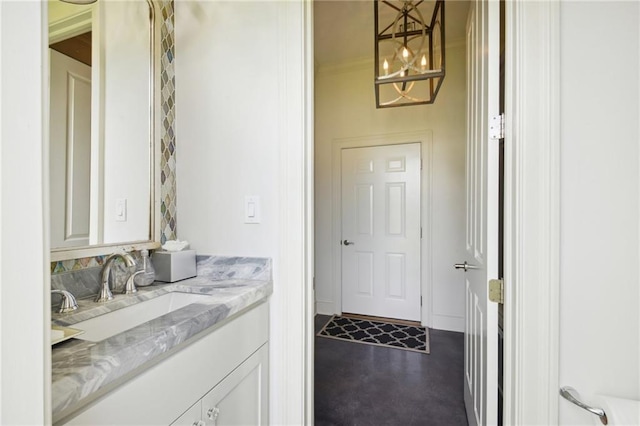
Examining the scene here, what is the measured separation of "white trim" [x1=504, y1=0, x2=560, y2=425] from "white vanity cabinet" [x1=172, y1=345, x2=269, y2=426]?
88 cm

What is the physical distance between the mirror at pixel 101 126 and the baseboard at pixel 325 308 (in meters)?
2.43

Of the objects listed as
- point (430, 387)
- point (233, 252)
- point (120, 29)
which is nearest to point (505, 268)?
point (233, 252)

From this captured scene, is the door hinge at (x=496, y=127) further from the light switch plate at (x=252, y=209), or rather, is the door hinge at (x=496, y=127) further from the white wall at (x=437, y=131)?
the white wall at (x=437, y=131)

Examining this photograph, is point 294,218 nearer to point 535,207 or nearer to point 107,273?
point 107,273

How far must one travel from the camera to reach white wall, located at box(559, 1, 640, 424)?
0.84 metres

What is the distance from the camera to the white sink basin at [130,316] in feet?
2.90

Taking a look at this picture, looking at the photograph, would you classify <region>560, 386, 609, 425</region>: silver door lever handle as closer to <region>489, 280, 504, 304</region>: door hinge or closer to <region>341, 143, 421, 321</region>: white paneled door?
<region>489, 280, 504, 304</region>: door hinge

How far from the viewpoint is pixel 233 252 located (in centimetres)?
128

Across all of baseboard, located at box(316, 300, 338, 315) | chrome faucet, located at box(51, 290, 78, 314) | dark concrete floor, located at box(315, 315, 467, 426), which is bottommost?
dark concrete floor, located at box(315, 315, 467, 426)

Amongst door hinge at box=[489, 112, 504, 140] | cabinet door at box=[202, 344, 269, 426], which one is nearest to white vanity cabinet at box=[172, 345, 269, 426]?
cabinet door at box=[202, 344, 269, 426]

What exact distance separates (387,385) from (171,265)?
1.67 metres

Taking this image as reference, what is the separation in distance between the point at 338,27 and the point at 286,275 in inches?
93.4

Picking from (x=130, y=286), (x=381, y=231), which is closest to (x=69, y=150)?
(x=130, y=286)

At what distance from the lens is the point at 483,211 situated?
1.15 m
